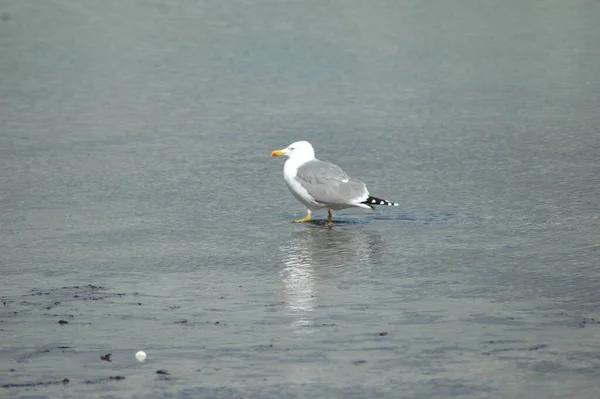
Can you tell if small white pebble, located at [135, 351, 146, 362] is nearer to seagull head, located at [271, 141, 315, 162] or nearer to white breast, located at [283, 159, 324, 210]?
white breast, located at [283, 159, 324, 210]

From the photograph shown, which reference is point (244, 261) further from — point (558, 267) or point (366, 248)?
point (558, 267)

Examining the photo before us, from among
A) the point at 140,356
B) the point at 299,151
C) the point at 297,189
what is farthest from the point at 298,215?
the point at 140,356

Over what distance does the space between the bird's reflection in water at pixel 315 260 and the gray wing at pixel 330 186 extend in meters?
0.28

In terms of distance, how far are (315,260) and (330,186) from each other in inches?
64.9

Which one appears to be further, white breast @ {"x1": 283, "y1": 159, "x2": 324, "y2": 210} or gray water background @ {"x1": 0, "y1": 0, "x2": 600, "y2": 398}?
white breast @ {"x1": 283, "y1": 159, "x2": 324, "y2": 210}

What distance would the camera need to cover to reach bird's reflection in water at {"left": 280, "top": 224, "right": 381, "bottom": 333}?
898 centimetres

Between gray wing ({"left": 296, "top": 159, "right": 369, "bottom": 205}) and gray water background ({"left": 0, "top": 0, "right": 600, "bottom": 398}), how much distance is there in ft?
0.95

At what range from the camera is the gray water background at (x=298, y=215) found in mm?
7625

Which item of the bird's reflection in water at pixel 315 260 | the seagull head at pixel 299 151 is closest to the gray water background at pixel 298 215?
the bird's reflection in water at pixel 315 260

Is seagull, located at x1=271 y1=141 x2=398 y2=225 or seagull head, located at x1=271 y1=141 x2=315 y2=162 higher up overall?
seagull head, located at x1=271 y1=141 x2=315 y2=162

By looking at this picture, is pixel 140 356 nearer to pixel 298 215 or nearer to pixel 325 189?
pixel 325 189

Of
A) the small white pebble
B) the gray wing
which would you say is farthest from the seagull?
the small white pebble

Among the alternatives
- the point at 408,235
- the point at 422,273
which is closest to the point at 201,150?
the point at 408,235

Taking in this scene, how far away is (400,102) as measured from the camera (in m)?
18.3
